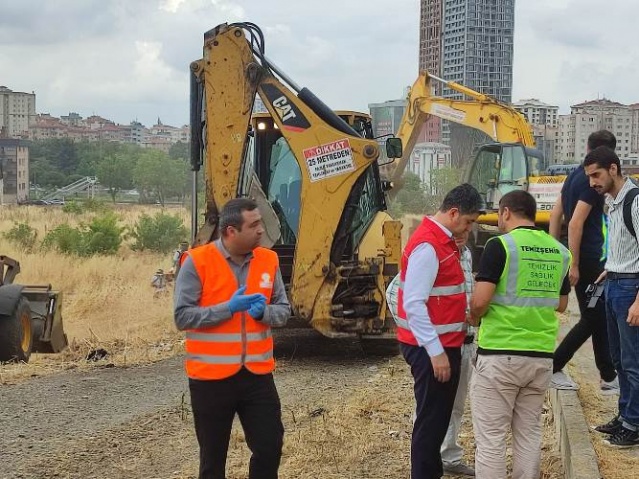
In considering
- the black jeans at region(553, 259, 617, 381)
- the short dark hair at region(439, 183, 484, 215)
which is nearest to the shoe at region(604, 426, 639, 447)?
the black jeans at region(553, 259, 617, 381)

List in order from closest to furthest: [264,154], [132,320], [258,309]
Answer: [258,309], [264,154], [132,320]

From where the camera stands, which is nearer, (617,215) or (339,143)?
(617,215)

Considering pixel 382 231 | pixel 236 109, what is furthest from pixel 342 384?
pixel 236 109

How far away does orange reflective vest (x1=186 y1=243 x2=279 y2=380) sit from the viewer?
13.2 feet

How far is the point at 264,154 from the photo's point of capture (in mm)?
10398

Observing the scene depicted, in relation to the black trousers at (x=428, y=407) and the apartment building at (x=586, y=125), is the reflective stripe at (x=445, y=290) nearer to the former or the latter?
the black trousers at (x=428, y=407)

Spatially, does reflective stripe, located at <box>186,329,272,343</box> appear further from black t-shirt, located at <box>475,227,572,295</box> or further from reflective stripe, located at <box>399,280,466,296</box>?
black t-shirt, located at <box>475,227,572,295</box>

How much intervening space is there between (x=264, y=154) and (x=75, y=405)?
4.09m

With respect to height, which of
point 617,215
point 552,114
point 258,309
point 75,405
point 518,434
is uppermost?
point 552,114

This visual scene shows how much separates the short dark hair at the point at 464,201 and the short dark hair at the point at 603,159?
1.25 metres

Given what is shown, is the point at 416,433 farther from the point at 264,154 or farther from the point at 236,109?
the point at 264,154

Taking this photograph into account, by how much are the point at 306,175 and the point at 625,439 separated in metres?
4.63

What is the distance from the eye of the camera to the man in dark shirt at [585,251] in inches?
237

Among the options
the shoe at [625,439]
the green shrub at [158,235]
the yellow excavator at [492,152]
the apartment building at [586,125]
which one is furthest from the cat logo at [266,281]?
the apartment building at [586,125]
